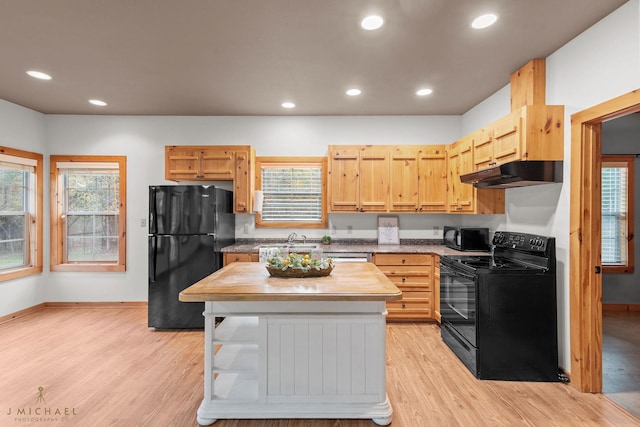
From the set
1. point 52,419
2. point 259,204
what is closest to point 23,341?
point 52,419

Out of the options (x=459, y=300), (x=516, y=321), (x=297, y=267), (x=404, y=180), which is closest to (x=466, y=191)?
(x=404, y=180)

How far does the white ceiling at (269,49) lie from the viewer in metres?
2.17

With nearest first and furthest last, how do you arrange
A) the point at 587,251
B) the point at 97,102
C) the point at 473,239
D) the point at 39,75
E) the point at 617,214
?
the point at 587,251, the point at 39,75, the point at 473,239, the point at 97,102, the point at 617,214

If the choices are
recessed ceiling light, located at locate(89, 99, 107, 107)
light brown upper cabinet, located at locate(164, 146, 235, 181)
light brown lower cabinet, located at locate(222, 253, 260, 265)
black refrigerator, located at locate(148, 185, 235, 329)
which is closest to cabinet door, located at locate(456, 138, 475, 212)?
light brown lower cabinet, located at locate(222, 253, 260, 265)

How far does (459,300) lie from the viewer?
3.01 m

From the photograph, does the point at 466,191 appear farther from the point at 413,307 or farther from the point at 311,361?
the point at 311,361

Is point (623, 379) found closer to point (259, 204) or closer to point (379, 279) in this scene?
→ point (379, 279)

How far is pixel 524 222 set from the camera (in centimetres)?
318

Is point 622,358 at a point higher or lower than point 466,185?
lower

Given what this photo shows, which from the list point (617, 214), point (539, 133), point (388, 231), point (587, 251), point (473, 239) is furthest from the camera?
point (388, 231)

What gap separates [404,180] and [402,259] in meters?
1.05

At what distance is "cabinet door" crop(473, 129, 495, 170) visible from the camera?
3.20 metres

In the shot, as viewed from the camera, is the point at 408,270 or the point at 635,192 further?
the point at 635,192

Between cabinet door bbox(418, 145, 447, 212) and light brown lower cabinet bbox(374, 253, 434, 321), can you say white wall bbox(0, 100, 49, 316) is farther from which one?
cabinet door bbox(418, 145, 447, 212)
